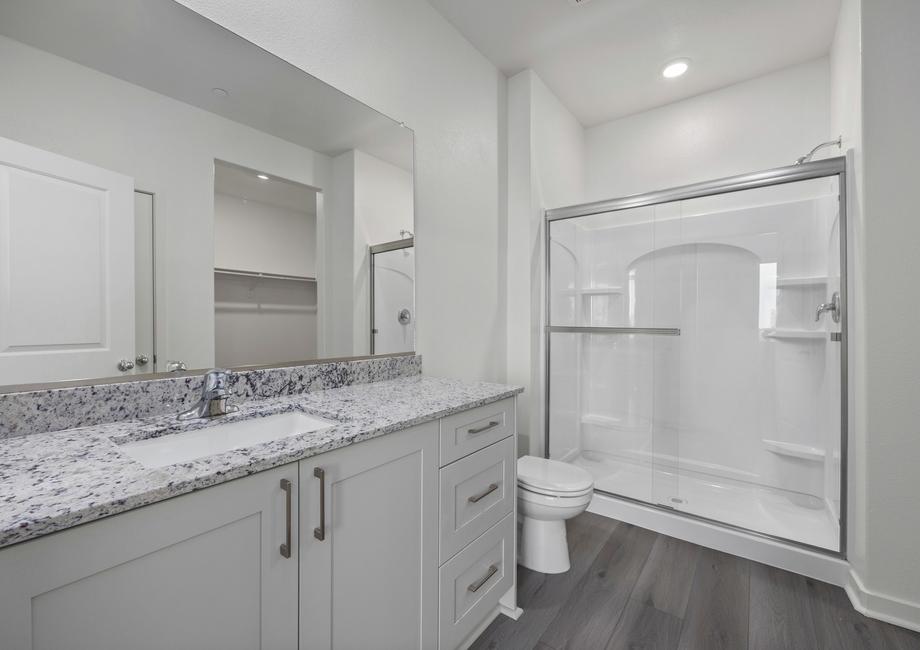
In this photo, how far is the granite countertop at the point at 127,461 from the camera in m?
0.58

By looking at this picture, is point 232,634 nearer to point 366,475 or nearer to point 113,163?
point 366,475

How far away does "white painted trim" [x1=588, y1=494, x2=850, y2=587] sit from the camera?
1.76 metres

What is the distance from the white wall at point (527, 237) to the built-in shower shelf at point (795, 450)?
127 cm

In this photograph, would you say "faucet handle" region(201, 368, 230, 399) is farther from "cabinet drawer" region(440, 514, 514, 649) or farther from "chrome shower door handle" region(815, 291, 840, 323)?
"chrome shower door handle" region(815, 291, 840, 323)

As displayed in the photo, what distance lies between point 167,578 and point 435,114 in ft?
6.46

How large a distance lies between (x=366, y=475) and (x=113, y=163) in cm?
102

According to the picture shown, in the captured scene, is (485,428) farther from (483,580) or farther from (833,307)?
(833,307)

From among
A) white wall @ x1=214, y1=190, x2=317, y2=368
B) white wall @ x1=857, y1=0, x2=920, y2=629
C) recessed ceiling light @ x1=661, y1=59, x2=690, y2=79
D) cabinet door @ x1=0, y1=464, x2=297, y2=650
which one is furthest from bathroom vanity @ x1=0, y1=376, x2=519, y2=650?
recessed ceiling light @ x1=661, y1=59, x2=690, y2=79

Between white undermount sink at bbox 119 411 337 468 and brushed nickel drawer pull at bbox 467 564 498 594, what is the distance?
30.0 inches

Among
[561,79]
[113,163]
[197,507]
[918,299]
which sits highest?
[561,79]

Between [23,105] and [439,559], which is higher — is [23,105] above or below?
above

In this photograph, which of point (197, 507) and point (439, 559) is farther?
point (439, 559)

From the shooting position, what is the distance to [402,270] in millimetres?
1838

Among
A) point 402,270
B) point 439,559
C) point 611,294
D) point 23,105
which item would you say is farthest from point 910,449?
point 23,105
